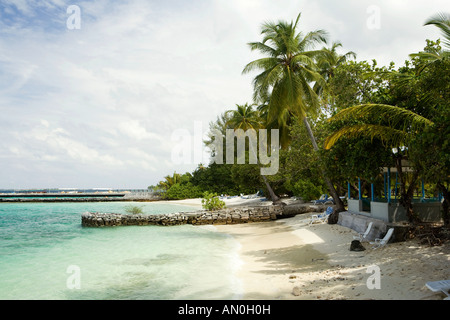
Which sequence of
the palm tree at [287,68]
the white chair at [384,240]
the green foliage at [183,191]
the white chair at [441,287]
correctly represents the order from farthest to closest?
Result: the green foliage at [183,191] → the palm tree at [287,68] → the white chair at [384,240] → the white chair at [441,287]

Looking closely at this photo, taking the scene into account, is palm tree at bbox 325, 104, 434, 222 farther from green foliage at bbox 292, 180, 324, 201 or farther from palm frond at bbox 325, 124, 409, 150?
green foliage at bbox 292, 180, 324, 201

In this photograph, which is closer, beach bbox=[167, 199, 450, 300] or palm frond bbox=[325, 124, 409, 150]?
beach bbox=[167, 199, 450, 300]

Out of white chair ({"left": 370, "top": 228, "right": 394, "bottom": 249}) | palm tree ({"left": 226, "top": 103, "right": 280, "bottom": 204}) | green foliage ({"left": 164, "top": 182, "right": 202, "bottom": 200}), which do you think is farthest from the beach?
green foliage ({"left": 164, "top": 182, "right": 202, "bottom": 200})

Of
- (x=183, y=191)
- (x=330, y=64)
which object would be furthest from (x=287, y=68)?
(x=183, y=191)

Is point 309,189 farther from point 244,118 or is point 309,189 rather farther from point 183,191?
point 183,191

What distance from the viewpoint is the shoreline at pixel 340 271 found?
6105mm

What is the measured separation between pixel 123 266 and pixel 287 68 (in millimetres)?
13476

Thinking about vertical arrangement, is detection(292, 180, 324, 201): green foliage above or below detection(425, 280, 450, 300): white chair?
above

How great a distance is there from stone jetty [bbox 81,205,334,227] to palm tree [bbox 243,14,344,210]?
6121 mm

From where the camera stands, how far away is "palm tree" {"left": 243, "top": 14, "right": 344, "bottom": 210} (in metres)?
17.9

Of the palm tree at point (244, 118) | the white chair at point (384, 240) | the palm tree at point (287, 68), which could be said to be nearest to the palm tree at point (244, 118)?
the palm tree at point (244, 118)

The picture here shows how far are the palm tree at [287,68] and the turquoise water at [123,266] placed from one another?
8.40m

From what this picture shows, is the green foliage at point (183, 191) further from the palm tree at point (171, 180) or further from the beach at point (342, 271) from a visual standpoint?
the beach at point (342, 271)
